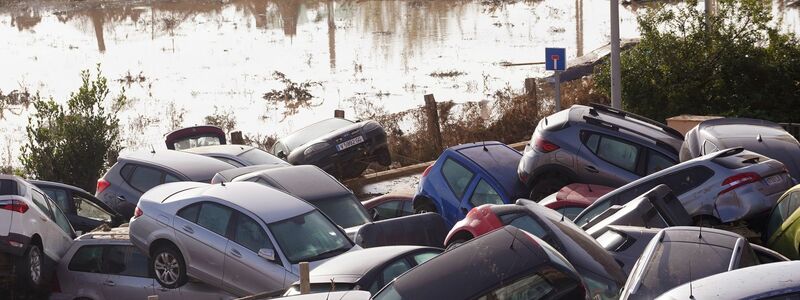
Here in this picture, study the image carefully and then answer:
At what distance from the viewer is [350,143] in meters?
21.0

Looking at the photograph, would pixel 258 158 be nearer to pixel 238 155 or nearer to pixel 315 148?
pixel 238 155

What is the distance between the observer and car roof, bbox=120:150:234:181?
17.5 meters

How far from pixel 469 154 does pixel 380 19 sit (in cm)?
3683

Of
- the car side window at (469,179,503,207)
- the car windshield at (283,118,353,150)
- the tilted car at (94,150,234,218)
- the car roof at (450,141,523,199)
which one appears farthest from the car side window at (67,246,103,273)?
the car windshield at (283,118,353,150)

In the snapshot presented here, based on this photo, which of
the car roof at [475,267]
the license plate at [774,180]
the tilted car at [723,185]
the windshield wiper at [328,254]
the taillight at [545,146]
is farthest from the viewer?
the taillight at [545,146]

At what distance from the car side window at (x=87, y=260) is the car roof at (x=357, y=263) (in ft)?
12.7

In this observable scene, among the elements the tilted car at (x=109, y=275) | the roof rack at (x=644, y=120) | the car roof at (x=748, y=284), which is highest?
the roof rack at (x=644, y=120)

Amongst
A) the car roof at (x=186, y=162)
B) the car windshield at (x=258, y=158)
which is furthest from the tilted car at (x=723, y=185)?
the car windshield at (x=258, y=158)

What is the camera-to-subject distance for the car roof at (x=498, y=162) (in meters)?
15.8

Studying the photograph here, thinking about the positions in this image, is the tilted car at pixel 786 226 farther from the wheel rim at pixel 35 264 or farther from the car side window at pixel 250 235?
the wheel rim at pixel 35 264

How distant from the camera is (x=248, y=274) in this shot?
507 inches

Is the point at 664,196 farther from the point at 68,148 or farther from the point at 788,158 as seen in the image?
the point at 68,148

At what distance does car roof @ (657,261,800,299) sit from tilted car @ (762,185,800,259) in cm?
411

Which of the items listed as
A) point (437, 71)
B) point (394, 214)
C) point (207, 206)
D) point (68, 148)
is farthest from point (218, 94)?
point (207, 206)
